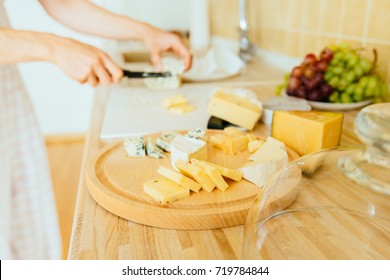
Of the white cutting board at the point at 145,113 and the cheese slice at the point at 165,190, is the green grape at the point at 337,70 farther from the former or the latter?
the cheese slice at the point at 165,190

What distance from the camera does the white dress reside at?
1226 mm

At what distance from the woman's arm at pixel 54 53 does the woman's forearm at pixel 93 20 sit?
43 cm

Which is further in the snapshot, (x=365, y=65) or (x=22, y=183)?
(x=22, y=183)

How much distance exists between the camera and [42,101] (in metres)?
2.94

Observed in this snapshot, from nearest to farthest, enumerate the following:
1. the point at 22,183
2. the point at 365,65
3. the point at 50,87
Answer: the point at 365,65, the point at 22,183, the point at 50,87

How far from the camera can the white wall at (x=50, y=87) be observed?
8.91 feet

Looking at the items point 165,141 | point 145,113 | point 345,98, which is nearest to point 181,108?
point 145,113

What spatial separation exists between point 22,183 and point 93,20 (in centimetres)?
58

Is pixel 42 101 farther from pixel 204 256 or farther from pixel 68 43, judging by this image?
pixel 204 256

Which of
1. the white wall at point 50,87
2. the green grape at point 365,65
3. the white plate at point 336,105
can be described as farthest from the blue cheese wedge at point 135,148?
the white wall at point 50,87

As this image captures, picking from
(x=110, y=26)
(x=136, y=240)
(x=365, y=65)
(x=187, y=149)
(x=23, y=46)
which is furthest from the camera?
(x=110, y=26)

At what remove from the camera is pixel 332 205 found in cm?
54

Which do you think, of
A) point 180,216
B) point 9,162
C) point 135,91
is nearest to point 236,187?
point 180,216

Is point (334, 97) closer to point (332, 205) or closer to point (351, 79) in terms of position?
point (351, 79)
